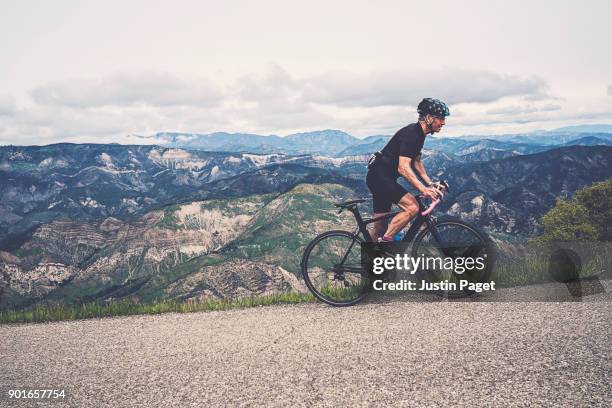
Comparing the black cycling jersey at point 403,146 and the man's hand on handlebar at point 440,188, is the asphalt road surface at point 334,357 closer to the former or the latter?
the man's hand on handlebar at point 440,188

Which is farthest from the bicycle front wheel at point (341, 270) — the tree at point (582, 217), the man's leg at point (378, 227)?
A: the tree at point (582, 217)

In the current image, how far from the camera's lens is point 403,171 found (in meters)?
7.97

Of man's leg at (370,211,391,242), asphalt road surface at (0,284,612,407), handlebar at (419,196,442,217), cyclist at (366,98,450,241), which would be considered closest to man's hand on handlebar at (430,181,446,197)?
cyclist at (366,98,450,241)

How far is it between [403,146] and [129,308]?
20.4 ft

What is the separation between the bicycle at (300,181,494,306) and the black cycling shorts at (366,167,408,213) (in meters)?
0.24

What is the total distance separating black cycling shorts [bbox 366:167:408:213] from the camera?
26.7 ft

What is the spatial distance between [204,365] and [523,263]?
7.13 m

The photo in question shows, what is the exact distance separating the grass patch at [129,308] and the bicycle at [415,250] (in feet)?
2.53

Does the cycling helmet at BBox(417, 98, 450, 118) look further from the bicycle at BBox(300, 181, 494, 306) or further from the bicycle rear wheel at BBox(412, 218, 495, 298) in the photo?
the bicycle rear wheel at BBox(412, 218, 495, 298)

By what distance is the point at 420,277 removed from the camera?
26.8ft

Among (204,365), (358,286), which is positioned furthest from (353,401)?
(358,286)

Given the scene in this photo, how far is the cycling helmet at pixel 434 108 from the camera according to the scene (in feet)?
26.7

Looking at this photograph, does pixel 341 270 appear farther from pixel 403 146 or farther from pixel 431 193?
pixel 403 146

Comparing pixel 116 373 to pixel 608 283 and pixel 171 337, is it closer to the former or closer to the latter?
pixel 171 337
